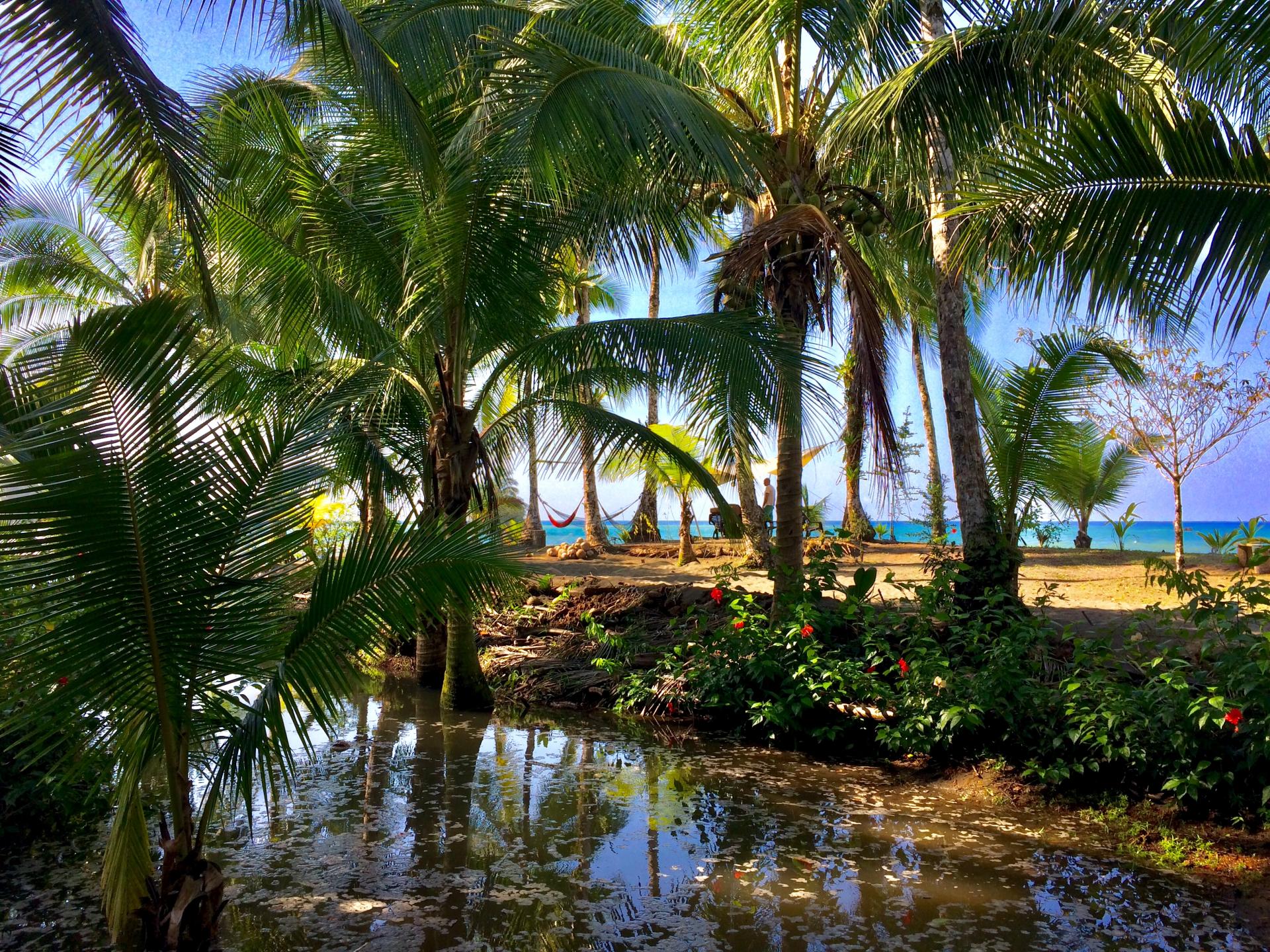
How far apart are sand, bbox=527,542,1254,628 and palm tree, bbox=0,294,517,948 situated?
617 centimetres

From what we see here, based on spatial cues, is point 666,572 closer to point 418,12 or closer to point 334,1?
point 418,12

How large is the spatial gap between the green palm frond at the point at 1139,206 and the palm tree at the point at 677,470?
3.40 m

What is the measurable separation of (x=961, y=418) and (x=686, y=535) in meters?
7.26

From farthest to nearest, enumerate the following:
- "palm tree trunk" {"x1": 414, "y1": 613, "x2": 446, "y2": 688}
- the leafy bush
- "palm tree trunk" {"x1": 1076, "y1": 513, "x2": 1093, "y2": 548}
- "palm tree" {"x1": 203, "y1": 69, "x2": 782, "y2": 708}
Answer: "palm tree trunk" {"x1": 1076, "y1": 513, "x2": 1093, "y2": 548} < "palm tree trunk" {"x1": 414, "y1": 613, "x2": 446, "y2": 688} < "palm tree" {"x1": 203, "y1": 69, "x2": 782, "y2": 708} < the leafy bush

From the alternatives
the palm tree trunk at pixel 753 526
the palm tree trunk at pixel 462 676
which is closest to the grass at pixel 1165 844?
the palm tree trunk at pixel 462 676

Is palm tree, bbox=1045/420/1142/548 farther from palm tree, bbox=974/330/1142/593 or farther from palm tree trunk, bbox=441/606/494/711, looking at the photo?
palm tree trunk, bbox=441/606/494/711

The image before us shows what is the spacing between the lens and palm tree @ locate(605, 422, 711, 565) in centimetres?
815

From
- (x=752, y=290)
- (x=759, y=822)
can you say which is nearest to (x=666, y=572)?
(x=752, y=290)

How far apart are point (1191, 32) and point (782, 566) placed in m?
5.24

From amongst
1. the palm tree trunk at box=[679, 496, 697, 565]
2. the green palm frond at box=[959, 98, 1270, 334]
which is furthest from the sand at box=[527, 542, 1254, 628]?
the green palm frond at box=[959, 98, 1270, 334]

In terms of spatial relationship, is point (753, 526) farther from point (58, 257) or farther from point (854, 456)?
point (58, 257)

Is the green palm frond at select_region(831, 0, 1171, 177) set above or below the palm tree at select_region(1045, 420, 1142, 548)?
above

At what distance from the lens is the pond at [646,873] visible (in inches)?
160

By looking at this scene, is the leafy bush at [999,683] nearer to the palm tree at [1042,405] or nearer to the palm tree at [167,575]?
the palm tree at [1042,405]
